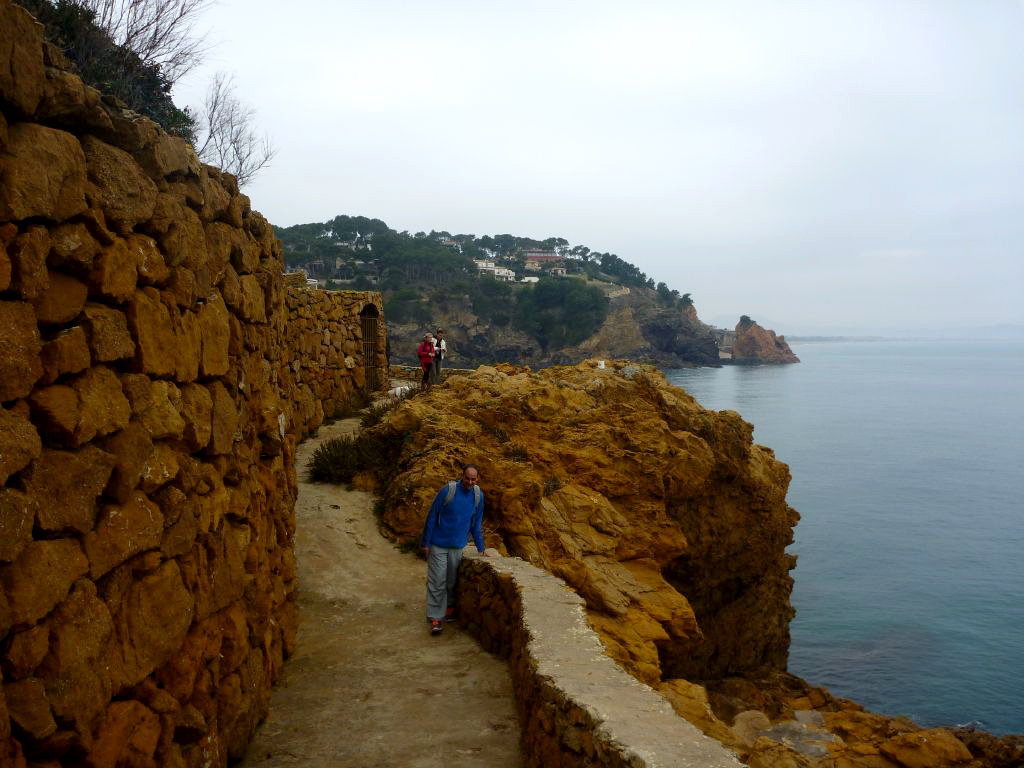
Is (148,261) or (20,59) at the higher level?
(20,59)

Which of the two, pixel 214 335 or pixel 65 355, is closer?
pixel 65 355

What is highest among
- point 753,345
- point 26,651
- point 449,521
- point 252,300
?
point 753,345

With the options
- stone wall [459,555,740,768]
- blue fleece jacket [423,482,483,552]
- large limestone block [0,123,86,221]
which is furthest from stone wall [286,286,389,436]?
large limestone block [0,123,86,221]

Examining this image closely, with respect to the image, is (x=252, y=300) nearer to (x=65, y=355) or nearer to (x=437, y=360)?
(x=65, y=355)

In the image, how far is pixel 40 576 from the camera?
304 centimetres

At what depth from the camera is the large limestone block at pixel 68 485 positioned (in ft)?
10.2

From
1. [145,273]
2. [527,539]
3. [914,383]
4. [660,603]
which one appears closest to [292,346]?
[527,539]

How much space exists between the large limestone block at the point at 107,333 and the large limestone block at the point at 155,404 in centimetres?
14

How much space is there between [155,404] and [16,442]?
42.6 inches

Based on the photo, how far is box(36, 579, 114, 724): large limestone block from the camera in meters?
3.14

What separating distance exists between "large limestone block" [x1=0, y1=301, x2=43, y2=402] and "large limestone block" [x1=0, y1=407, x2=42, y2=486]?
0.25 feet

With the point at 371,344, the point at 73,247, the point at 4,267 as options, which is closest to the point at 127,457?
the point at 73,247

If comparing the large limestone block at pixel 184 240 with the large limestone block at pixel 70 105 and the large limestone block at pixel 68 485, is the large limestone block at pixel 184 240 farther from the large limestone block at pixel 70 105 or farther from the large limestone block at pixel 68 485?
the large limestone block at pixel 68 485

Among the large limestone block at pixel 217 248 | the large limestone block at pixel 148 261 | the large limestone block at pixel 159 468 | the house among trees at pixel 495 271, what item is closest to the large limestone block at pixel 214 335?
the large limestone block at pixel 217 248
